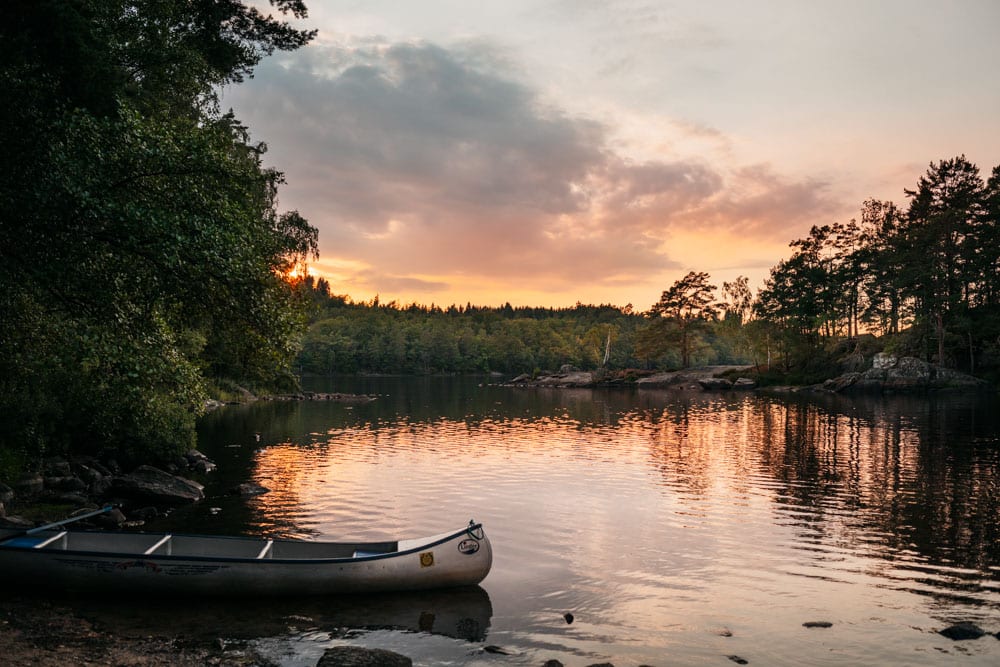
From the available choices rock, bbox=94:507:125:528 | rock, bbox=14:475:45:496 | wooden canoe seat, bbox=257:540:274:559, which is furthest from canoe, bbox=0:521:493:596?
rock, bbox=14:475:45:496

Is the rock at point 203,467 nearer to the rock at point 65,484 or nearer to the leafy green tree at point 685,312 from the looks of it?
the rock at point 65,484

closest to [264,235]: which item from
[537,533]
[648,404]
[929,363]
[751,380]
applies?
[537,533]

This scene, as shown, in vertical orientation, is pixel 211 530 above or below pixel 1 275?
below

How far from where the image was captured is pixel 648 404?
92812 mm

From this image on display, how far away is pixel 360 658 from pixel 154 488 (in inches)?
751

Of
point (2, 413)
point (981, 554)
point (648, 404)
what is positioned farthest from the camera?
point (648, 404)

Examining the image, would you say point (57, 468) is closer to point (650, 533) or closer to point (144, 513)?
point (144, 513)

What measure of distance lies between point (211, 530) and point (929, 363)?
105m

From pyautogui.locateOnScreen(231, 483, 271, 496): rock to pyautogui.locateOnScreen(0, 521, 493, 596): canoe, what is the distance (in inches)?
495

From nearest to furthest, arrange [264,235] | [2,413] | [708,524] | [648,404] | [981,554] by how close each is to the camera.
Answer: [264,235]
[981,554]
[2,413]
[708,524]
[648,404]

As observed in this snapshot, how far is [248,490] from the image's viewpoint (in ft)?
103

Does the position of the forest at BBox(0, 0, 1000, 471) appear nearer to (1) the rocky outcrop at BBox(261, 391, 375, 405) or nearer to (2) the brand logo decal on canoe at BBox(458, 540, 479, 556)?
(2) the brand logo decal on canoe at BBox(458, 540, 479, 556)

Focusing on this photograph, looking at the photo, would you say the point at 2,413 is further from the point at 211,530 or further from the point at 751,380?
the point at 751,380

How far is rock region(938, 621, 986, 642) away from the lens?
1498 cm
